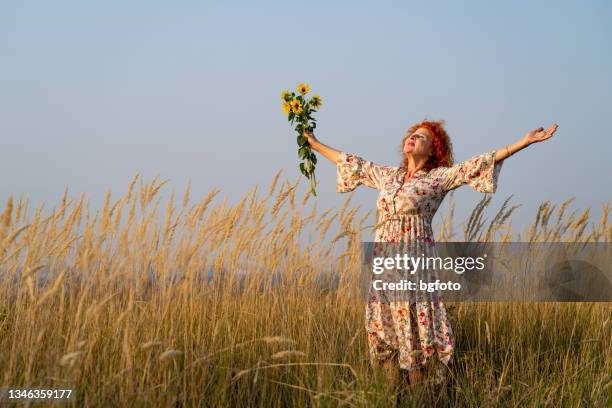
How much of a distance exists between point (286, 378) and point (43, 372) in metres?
1.13

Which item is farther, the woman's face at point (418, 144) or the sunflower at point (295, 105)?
the sunflower at point (295, 105)

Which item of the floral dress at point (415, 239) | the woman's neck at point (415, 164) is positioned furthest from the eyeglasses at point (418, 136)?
the floral dress at point (415, 239)

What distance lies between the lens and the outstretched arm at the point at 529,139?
11.2 feet

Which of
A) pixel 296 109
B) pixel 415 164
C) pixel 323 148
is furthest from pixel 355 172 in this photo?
pixel 296 109

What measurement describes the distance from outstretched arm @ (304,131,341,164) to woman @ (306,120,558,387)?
354mm

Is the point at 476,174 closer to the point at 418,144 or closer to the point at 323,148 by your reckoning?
the point at 418,144

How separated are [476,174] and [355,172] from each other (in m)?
0.75

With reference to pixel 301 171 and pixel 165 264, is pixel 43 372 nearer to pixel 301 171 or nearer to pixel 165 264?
pixel 165 264

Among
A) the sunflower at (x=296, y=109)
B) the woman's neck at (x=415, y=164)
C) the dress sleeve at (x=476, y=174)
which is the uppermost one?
the sunflower at (x=296, y=109)

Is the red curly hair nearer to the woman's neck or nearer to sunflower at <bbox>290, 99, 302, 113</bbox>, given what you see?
the woman's neck

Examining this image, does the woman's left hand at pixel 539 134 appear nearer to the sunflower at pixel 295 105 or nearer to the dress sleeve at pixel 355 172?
the dress sleeve at pixel 355 172

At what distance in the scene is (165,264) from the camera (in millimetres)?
3326

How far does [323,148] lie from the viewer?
13.5 feet

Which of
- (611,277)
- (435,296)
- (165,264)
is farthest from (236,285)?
(611,277)
